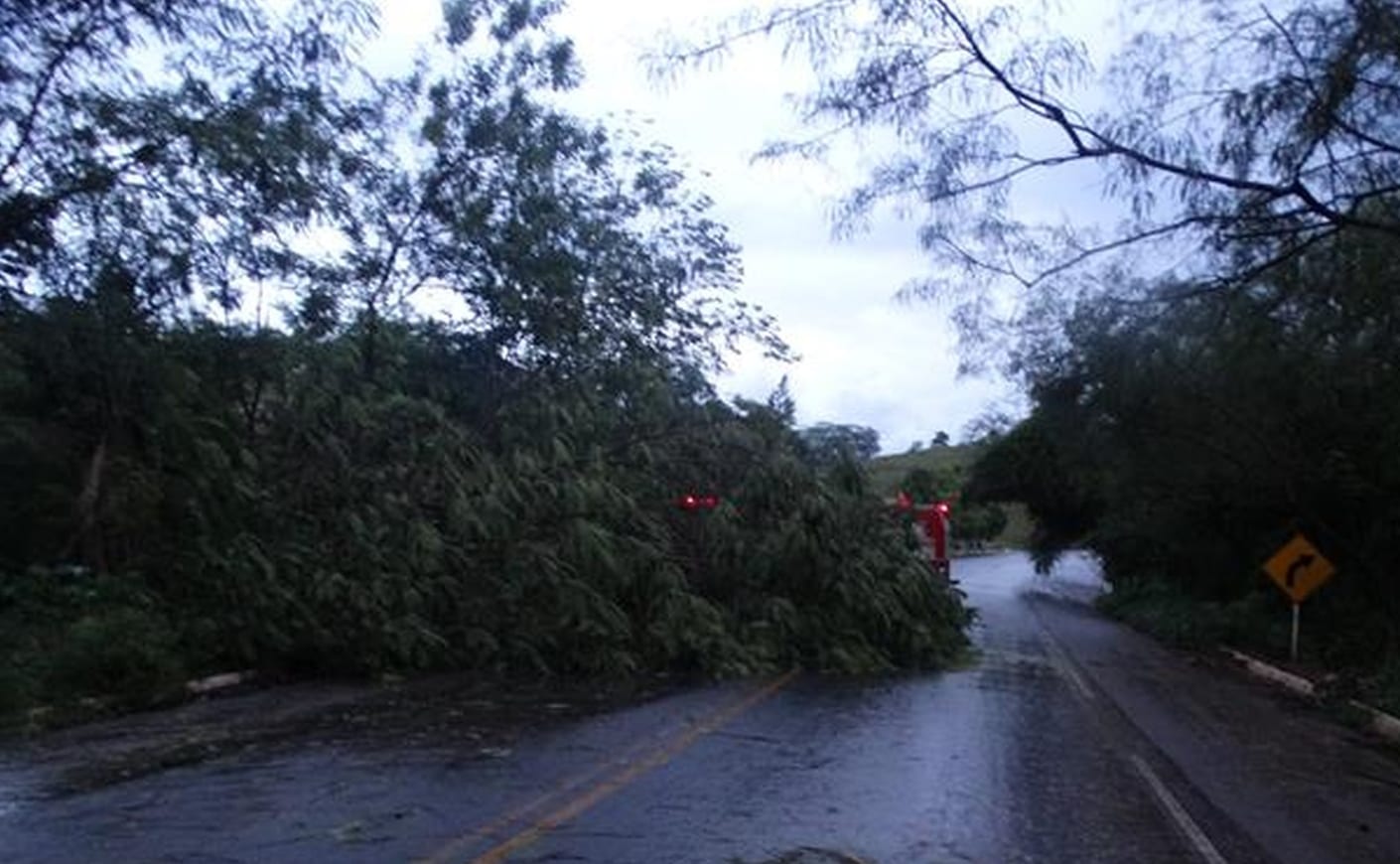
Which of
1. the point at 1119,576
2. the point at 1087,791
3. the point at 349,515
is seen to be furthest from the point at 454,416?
the point at 1119,576

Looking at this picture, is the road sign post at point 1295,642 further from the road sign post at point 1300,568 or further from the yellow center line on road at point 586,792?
the yellow center line on road at point 586,792

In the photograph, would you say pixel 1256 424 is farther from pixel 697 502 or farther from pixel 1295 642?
pixel 697 502

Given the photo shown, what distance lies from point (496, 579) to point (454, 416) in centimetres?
384

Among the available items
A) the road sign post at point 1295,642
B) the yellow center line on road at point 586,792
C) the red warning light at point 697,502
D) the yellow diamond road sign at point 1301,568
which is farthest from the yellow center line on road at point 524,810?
the road sign post at point 1295,642

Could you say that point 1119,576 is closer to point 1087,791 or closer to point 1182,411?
point 1182,411

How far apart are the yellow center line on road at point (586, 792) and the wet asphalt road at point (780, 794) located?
0.08 feet

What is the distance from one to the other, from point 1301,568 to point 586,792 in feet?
67.6

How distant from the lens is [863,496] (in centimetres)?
2216

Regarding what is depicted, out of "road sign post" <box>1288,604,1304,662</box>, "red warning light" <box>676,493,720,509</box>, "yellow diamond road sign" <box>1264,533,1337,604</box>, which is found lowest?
"road sign post" <box>1288,604,1304,662</box>

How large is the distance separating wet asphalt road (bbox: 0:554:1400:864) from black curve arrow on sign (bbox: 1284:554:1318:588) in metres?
10.8

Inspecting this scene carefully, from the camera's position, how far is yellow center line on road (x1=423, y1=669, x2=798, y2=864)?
8.14 m

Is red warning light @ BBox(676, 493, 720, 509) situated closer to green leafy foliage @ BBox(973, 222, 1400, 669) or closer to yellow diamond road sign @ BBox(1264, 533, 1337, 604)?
green leafy foliage @ BBox(973, 222, 1400, 669)

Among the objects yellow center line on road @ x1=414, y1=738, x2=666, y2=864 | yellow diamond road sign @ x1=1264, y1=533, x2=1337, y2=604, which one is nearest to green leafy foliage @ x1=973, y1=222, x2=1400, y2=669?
yellow diamond road sign @ x1=1264, y1=533, x2=1337, y2=604

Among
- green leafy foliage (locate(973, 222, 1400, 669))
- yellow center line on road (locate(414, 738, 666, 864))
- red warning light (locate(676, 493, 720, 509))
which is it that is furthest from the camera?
red warning light (locate(676, 493, 720, 509))
